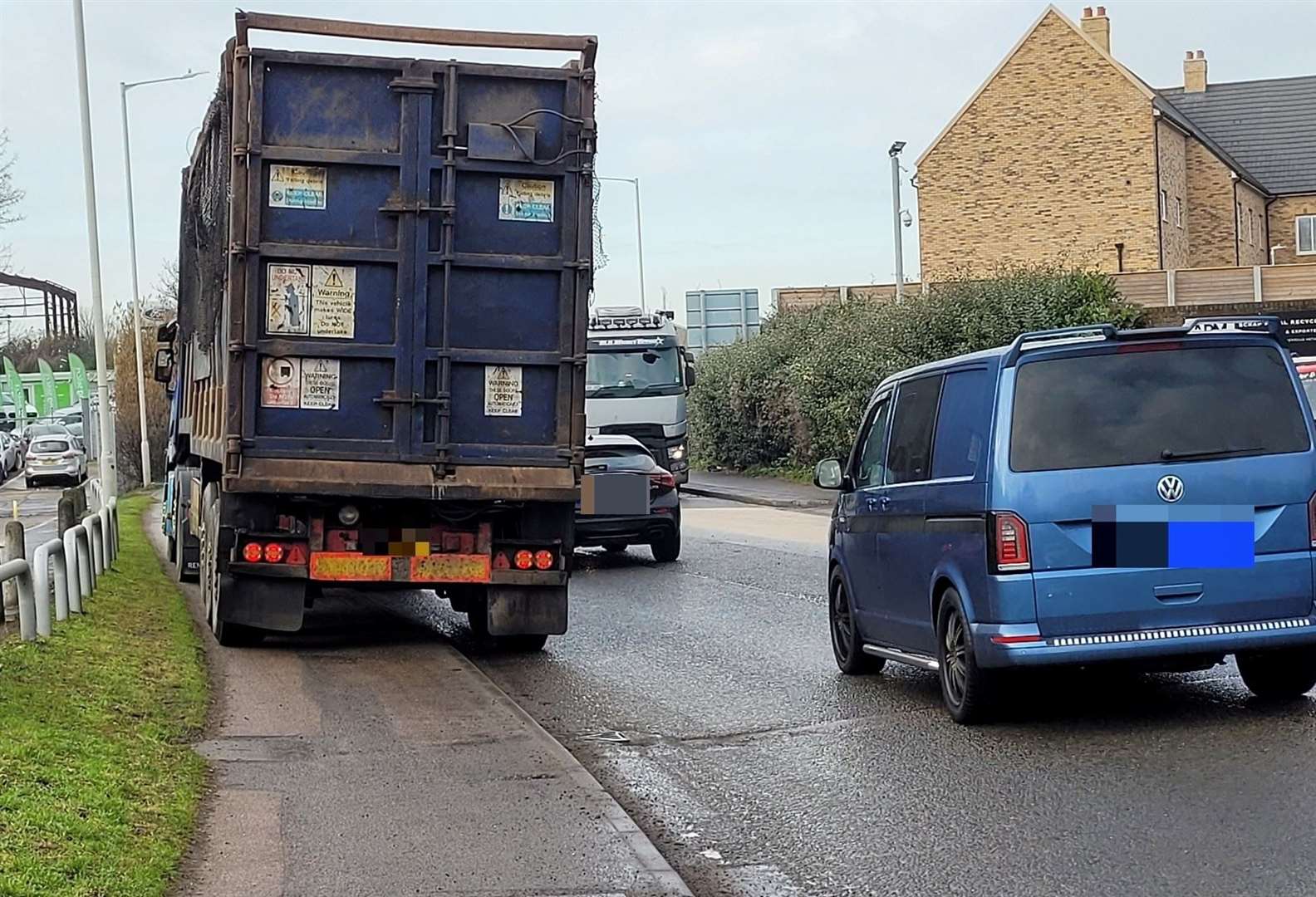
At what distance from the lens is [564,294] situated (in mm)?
11656

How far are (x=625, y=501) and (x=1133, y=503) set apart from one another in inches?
456

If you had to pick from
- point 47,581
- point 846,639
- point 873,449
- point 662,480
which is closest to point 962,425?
point 873,449

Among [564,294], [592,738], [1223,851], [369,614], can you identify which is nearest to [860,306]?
[369,614]

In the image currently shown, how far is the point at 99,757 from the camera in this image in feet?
25.2

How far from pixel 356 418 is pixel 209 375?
2.53m

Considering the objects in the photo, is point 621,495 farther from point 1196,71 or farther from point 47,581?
point 1196,71

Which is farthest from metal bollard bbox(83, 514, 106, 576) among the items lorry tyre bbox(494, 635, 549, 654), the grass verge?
lorry tyre bbox(494, 635, 549, 654)

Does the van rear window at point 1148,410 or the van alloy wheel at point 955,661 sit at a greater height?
the van rear window at point 1148,410

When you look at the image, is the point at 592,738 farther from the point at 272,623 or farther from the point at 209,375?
the point at 209,375

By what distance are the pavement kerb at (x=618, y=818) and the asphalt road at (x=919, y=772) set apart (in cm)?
12

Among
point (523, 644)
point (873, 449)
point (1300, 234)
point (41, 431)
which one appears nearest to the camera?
point (873, 449)

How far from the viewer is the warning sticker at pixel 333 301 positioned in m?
11.4

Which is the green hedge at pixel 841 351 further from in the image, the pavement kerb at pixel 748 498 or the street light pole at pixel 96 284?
the street light pole at pixel 96 284

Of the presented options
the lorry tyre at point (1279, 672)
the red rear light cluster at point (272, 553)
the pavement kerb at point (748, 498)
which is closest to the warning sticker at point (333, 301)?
the red rear light cluster at point (272, 553)
